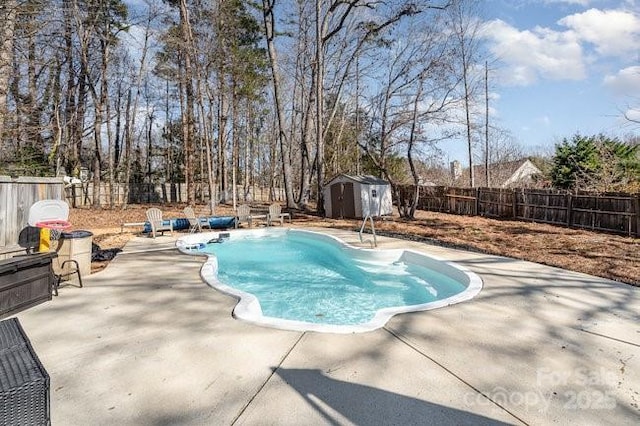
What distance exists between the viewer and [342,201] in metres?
14.2

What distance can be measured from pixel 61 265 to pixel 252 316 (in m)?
3.03

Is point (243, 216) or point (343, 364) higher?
point (243, 216)

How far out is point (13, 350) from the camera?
159 cm

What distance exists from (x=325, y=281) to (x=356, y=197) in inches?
283

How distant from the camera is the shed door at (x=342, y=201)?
13.9 meters

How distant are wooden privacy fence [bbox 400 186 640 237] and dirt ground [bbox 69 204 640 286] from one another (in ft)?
2.11

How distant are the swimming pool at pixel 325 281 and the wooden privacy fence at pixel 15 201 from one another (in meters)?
2.67

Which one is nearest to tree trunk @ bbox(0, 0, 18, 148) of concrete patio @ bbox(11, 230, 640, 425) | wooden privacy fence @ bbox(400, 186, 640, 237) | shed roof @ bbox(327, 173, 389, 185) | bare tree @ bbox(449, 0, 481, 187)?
concrete patio @ bbox(11, 230, 640, 425)

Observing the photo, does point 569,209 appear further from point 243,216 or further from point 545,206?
point 243,216

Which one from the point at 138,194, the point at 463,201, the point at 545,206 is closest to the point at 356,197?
the point at 463,201

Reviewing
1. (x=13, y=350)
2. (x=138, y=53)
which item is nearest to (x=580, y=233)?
(x=13, y=350)

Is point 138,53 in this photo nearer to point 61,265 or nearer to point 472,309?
point 61,265

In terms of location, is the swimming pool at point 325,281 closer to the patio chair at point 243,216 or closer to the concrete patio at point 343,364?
the concrete patio at point 343,364

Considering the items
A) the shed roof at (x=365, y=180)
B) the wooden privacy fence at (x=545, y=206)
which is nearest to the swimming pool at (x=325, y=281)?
the shed roof at (x=365, y=180)
